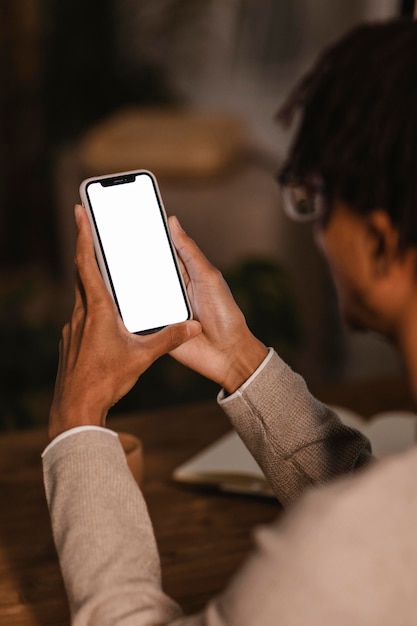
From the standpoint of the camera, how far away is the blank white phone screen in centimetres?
91

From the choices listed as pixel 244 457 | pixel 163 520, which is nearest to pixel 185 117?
pixel 244 457

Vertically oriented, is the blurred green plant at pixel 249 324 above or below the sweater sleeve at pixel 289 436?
below

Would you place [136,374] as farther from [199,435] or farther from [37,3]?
[37,3]

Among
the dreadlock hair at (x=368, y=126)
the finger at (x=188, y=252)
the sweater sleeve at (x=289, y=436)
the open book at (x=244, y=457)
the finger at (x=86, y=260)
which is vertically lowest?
the open book at (x=244, y=457)

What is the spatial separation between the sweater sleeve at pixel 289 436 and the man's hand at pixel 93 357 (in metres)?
0.13

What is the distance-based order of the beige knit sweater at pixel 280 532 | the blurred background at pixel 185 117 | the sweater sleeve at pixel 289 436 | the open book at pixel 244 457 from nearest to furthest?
the beige knit sweater at pixel 280 532 < the sweater sleeve at pixel 289 436 < the open book at pixel 244 457 < the blurred background at pixel 185 117

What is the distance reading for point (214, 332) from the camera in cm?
96

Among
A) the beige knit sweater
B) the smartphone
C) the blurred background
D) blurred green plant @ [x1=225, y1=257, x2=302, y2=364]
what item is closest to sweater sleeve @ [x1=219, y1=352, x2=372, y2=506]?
the beige knit sweater

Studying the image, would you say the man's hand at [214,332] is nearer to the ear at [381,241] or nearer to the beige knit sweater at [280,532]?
the beige knit sweater at [280,532]

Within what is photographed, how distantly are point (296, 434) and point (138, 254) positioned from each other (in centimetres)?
23

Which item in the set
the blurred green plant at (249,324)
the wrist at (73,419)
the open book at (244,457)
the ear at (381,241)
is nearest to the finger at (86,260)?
the wrist at (73,419)

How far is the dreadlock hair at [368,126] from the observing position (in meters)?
0.63

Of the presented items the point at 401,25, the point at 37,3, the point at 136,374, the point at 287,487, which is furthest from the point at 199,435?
the point at 37,3

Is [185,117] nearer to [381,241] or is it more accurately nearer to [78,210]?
[78,210]
